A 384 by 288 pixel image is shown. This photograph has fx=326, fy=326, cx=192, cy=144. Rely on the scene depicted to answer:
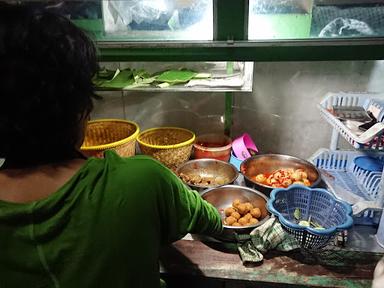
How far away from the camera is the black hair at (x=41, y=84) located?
713 millimetres

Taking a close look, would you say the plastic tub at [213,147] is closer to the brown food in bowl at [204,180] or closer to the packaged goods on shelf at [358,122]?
the brown food in bowl at [204,180]

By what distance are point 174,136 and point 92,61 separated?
1.27 metres

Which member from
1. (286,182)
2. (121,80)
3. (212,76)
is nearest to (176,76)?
(212,76)

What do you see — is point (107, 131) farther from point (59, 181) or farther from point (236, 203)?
point (59, 181)

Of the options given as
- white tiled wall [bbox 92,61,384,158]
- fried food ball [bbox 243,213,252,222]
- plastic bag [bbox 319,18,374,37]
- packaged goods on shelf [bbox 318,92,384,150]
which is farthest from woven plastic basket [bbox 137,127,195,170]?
plastic bag [bbox 319,18,374,37]

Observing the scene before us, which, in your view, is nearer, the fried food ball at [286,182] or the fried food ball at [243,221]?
the fried food ball at [243,221]

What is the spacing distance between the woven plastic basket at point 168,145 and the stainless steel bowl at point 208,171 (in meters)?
0.05

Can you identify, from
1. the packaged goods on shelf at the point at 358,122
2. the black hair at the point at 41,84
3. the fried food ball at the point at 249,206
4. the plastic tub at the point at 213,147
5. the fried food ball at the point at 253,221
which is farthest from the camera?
the plastic tub at the point at 213,147

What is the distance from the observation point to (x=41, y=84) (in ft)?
2.42

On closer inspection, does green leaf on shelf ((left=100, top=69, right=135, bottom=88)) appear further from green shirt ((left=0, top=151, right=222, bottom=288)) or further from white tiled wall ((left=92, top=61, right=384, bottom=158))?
green shirt ((left=0, top=151, right=222, bottom=288))

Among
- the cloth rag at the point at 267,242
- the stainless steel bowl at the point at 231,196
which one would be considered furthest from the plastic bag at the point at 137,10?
the cloth rag at the point at 267,242

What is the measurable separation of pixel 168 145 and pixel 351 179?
3.41ft

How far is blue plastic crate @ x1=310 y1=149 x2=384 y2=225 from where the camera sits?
1477 millimetres

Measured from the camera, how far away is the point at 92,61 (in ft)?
2.71
